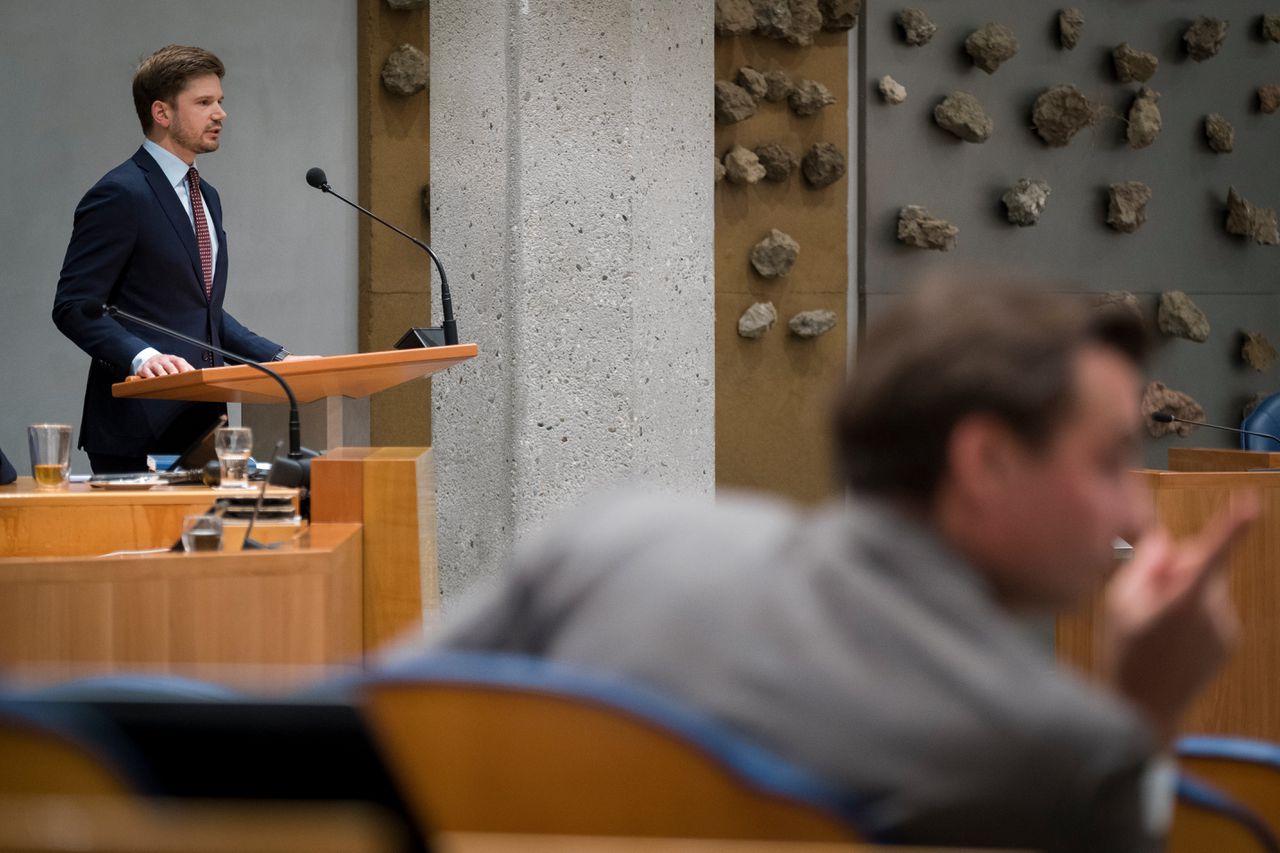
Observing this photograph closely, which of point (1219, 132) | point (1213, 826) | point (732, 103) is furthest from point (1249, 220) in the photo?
point (1213, 826)

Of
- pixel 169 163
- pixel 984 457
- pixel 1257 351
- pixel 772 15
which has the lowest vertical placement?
pixel 984 457

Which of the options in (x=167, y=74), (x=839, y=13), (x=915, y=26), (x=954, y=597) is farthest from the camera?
(x=915, y=26)

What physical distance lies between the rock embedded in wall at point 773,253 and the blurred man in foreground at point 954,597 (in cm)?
499

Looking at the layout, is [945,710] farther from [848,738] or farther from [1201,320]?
→ [1201,320]

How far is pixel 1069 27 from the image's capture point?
619 cm

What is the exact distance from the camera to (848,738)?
0.85 metres

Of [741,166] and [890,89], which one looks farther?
[890,89]

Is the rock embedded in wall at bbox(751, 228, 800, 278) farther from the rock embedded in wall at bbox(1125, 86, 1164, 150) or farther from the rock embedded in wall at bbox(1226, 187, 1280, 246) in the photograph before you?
the rock embedded in wall at bbox(1226, 187, 1280, 246)

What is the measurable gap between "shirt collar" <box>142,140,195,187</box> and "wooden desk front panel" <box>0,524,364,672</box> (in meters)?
1.85

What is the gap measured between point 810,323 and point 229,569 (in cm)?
403

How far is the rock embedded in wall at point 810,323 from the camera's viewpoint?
6.02 meters

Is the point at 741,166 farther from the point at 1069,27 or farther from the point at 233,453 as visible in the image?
the point at 233,453

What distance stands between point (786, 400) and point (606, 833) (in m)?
5.21

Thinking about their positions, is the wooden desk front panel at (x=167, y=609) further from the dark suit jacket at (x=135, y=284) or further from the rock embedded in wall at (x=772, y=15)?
the rock embedded in wall at (x=772, y=15)
